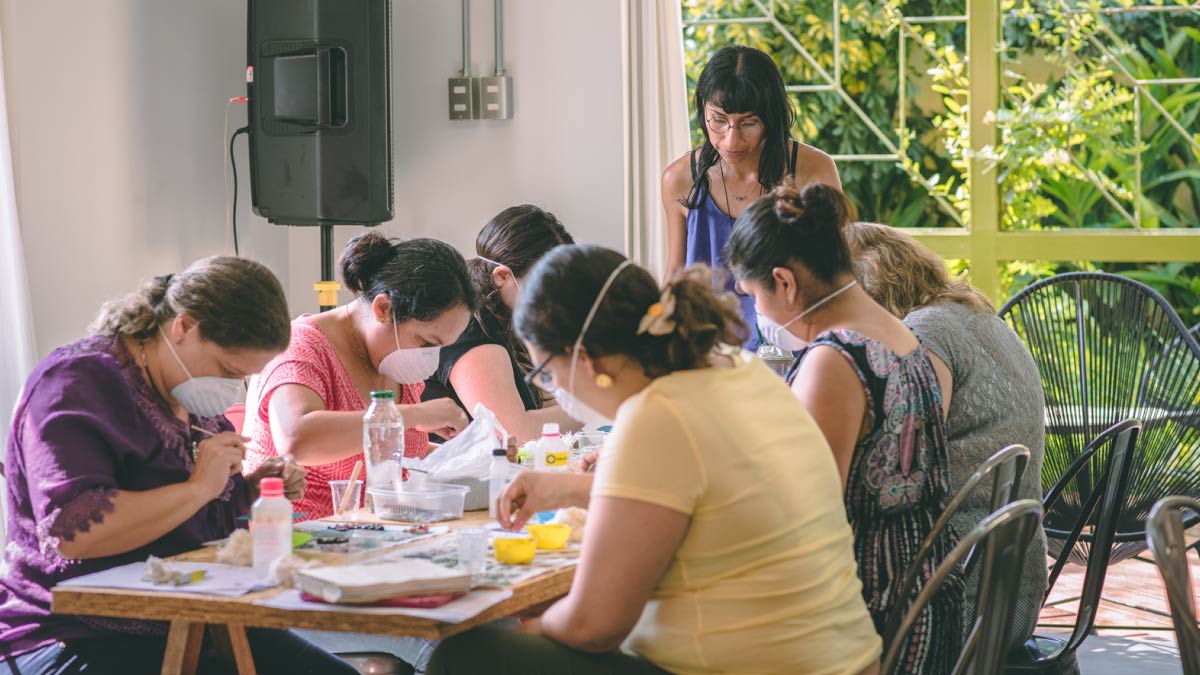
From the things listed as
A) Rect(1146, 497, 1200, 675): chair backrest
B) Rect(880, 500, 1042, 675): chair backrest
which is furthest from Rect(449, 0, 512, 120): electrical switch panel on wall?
Rect(1146, 497, 1200, 675): chair backrest

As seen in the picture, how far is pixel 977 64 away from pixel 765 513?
3467mm

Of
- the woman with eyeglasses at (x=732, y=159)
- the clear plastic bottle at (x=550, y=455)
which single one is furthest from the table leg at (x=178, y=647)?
the woman with eyeglasses at (x=732, y=159)

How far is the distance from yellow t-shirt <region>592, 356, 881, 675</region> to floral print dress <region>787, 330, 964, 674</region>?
0.37 metres

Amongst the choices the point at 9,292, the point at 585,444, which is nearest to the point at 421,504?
the point at 585,444

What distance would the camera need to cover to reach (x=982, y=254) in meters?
4.72

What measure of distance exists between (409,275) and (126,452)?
86 centimetres

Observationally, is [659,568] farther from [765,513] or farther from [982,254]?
[982,254]

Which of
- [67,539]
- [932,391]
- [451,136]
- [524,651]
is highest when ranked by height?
[451,136]

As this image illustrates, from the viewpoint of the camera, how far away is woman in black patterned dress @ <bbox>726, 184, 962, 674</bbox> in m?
2.01

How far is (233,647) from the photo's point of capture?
6.46 feet

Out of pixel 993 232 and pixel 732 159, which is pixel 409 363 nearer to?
pixel 732 159

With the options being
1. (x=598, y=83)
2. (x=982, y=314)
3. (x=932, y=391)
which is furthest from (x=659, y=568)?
(x=598, y=83)

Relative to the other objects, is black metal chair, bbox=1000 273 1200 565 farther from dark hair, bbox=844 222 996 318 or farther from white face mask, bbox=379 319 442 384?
white face mask, bbox=379 319 442 384

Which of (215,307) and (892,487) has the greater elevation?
(215,307)
